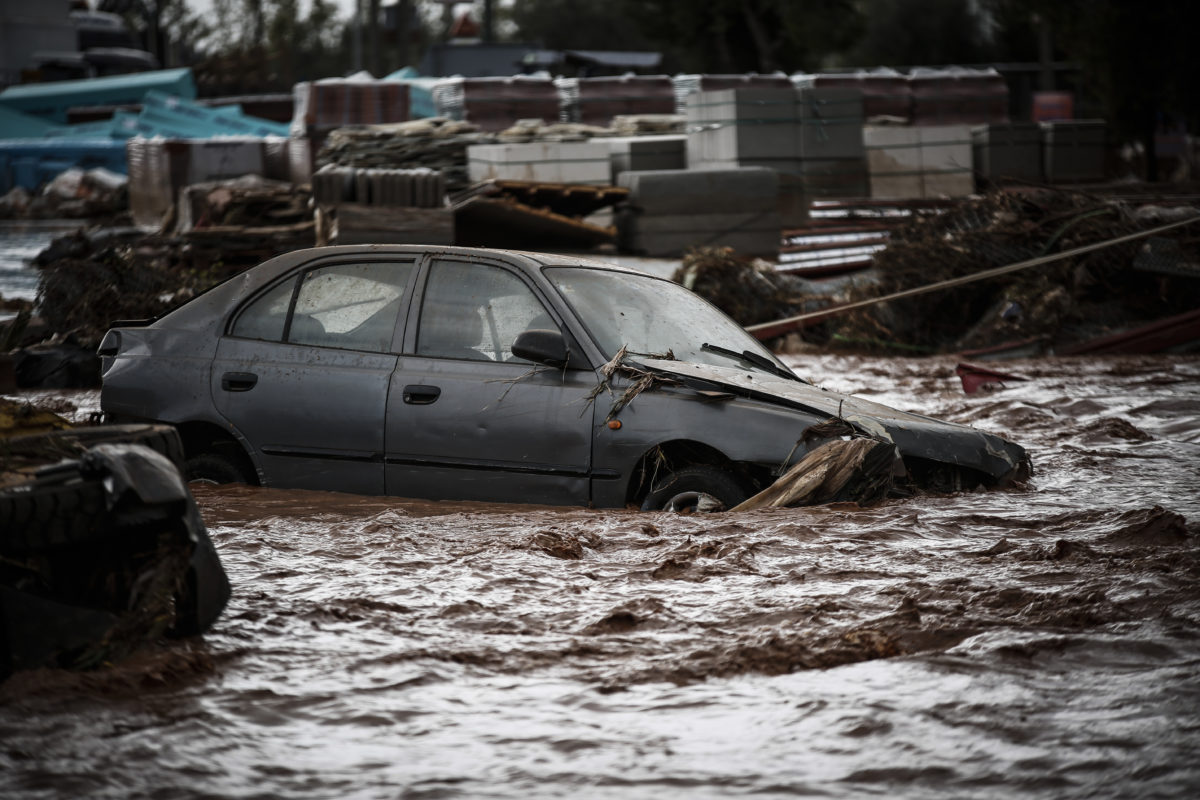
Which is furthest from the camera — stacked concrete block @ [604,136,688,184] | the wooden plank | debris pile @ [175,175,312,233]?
stacked concrete block @ [604,136,688,184]

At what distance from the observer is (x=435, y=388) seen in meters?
6.07

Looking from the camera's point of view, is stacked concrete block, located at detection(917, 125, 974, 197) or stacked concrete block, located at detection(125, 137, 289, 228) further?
stacked concrete block, located at detection(125, 137, 289, 228)

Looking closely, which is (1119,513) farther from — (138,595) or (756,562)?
(138,595)

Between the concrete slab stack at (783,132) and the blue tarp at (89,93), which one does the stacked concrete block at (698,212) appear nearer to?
the concrete slab stack at (783,132)

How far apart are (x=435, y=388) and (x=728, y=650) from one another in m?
2.35

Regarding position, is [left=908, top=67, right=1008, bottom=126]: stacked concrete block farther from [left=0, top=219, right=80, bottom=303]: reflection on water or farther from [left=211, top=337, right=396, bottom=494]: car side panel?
[left=211, top=337, right=396, bottom=494]: car side panel

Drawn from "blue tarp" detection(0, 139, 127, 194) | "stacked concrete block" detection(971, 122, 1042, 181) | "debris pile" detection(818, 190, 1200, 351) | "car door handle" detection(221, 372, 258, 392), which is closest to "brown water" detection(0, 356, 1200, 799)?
"car door handle" detection(221, 372, 258, 392)

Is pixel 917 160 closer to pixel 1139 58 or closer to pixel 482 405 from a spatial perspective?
pixel 1139 58

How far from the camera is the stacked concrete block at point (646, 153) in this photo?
59.2ft

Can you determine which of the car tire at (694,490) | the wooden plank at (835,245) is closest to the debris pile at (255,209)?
the wooden plank at (835,245)

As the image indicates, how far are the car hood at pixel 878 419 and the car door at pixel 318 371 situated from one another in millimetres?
1288

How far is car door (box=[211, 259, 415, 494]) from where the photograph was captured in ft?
20.3

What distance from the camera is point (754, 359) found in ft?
21.9

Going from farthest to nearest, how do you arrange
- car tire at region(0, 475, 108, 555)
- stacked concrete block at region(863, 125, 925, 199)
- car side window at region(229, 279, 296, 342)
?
stacked concrete block at region(863, 125, 925, 199)
car side window at region(229, 279, 296, 342)
car tire at region(0, 475, 108, 555)
